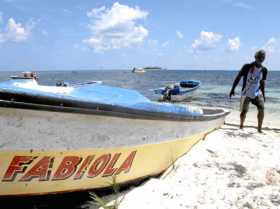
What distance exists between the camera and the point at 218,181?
4.69m

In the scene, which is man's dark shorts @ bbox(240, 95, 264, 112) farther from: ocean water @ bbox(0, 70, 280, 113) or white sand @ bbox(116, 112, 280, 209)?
ocean water @ bbox(0, 70, 280, 113)

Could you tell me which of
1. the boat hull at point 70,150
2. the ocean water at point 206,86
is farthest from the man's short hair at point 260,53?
the ocean water at point 206,86

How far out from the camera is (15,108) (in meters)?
3.19

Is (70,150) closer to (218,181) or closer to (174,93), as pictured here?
(218,181)

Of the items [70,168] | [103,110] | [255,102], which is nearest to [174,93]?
[255,102]

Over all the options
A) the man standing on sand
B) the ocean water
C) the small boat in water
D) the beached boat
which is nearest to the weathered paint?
the beached boat

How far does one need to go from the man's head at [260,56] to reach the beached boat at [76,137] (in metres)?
3.52

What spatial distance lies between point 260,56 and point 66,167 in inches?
208

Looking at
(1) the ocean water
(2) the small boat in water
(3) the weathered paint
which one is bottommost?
(1) the ocean water

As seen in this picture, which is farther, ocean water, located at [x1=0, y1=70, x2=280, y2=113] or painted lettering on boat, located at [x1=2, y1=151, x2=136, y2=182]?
ocean water, located at [x1=0, y1=70, x2=280, y2=113]

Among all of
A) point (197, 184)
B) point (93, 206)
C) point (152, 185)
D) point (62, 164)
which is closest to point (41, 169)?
point (62, 164)

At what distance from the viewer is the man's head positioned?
741 cm

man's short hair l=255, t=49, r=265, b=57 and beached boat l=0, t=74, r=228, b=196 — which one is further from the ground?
man's short hair l=255, t=49, r=265, b=57

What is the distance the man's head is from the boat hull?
3820 millimetres
